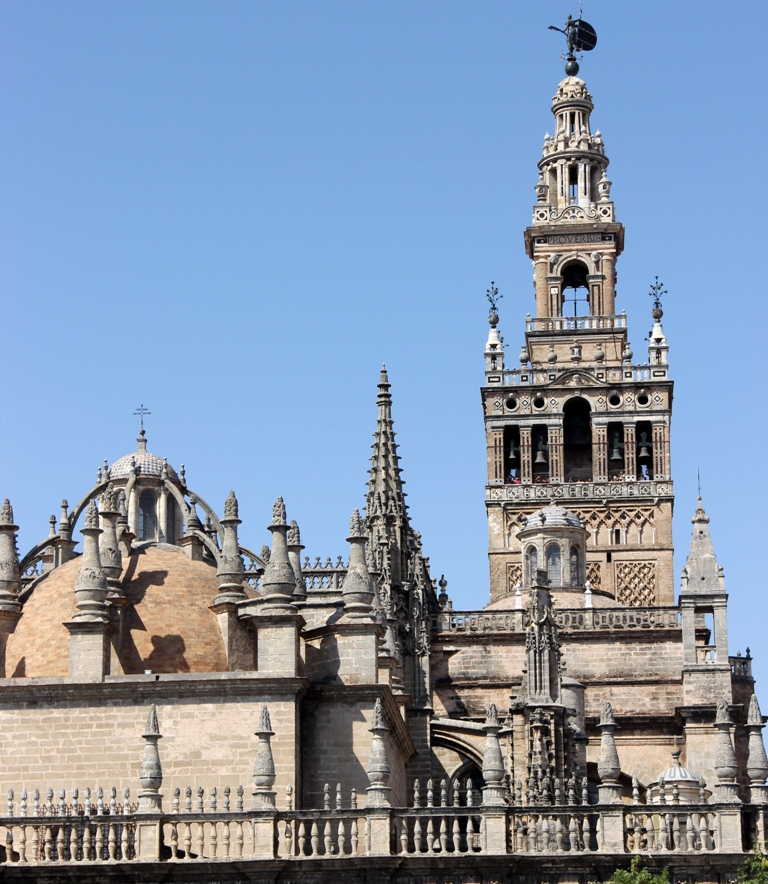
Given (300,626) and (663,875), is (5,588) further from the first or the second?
(663,875)

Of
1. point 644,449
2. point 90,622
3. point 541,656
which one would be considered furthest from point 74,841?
point 644,449

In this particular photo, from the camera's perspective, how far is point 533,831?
3900 centimetres

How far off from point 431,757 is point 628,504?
2287cm

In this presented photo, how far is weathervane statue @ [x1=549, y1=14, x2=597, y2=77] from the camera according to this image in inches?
3467

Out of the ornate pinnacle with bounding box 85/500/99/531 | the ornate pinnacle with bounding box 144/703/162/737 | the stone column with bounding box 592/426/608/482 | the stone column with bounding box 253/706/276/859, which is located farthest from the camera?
the stone column with bounding box 592/426/608/482

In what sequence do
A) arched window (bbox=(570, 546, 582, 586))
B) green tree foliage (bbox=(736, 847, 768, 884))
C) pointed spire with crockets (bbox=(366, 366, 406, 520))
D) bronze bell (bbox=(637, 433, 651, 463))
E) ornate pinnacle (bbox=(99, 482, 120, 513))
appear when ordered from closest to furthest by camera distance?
green tree foliage (bbox=(736, 847, 768, 884))
ornate pinnacle (bbox=(99, 482, 120, 513))
pointed spire with crockets (bbox=(366, 366, 406, 520))
arched window (bbox=(570, 546, 582, 586))
bronze bell (bbox=(637, 433, 651, 463))

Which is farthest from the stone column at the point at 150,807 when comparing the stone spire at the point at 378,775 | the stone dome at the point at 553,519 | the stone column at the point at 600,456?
the stone column at the point at 600,456

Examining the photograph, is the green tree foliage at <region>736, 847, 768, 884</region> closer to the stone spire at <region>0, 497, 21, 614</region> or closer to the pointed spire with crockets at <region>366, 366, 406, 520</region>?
the stone spire at <region>0, 497, 21, 614</region>

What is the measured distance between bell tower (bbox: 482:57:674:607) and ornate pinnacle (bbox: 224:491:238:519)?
29.3 metres

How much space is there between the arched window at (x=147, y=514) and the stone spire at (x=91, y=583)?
8257 millimetres

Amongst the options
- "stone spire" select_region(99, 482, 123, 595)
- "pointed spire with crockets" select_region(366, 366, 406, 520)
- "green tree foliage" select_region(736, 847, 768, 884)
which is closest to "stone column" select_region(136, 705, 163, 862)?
"stone spire" select_region(99, 482, 123, 595)

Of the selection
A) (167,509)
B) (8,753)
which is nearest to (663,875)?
(8,753)

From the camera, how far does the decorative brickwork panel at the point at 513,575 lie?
75375 millimetres

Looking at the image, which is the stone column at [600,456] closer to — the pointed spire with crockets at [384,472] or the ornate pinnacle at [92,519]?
the pointed spire with crockets at [384,472]
